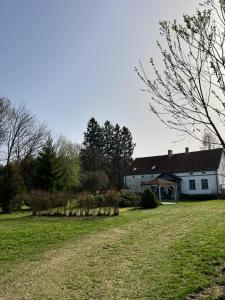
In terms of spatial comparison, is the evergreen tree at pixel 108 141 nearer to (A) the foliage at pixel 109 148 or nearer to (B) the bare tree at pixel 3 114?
(A) the foliage at pixel 109 148

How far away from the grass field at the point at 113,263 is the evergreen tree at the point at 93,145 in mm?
55058

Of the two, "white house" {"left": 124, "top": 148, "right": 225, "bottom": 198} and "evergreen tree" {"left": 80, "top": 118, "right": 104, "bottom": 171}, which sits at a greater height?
"evergreen tree" {"left": 80, "top": 118, "right": 104, "bottom": 171}

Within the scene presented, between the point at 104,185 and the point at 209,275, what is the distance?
164 ft

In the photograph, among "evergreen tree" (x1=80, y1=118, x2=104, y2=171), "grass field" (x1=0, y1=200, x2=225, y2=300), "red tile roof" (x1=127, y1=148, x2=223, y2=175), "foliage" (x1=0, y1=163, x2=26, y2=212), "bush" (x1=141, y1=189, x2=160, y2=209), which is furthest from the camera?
"evergreen tree" (x1=80, y1=118, x2=104, y2=171)

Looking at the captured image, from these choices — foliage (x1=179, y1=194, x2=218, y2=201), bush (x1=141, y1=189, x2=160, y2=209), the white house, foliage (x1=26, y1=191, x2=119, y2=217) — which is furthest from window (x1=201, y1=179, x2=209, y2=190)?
foliage (x1=26, y1=191, x2=119, y2=217)

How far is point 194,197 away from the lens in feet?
149

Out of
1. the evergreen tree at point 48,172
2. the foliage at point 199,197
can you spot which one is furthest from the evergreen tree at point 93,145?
the evergreen tree at point 48,172

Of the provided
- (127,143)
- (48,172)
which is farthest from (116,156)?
(48,172)

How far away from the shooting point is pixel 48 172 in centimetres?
3700

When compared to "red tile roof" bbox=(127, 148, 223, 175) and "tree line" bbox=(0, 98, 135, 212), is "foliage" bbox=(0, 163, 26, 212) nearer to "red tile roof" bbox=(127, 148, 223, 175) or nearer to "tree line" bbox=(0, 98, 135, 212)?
"tree line" bbox=(0, 98, 135, 212)

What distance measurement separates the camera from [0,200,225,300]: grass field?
736 cm

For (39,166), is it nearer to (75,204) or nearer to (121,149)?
(75,204)

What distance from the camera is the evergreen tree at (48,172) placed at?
37.0 m

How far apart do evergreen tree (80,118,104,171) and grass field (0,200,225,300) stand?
55.1 m
